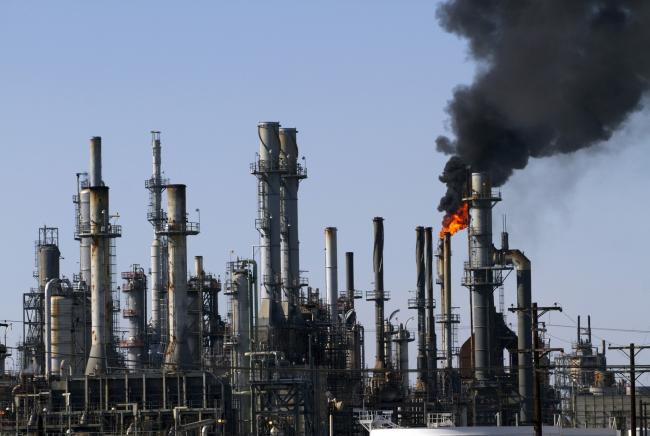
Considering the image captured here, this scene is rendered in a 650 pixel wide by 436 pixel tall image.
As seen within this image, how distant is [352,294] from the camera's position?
96812 mm

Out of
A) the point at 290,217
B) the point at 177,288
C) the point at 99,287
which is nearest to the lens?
the point at 99,287

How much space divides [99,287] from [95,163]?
530 inches

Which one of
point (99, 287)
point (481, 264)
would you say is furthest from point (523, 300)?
point (99, 287)

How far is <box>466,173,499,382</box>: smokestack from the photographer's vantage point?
268 feet

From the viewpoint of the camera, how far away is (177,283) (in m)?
74.8

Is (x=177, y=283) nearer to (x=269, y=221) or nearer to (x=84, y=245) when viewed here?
(x=269, y=221)

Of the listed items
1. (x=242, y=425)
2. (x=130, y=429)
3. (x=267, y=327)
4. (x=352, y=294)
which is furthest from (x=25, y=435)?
(x=352, y=294)

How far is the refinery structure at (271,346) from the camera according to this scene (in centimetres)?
7256

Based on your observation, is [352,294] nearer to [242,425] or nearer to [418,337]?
[418,337]

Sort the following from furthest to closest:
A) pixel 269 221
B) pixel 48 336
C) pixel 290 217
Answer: pixel 290 217 < pixel 269 221 < pixel 48 336

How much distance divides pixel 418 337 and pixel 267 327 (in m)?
15.8

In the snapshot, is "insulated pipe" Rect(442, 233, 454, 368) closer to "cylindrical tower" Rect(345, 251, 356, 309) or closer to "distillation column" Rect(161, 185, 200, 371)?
"cylindrical tower" Rect(345, 251, 356, 309)

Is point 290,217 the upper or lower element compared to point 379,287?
upper

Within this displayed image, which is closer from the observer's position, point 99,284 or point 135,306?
point 99,284
